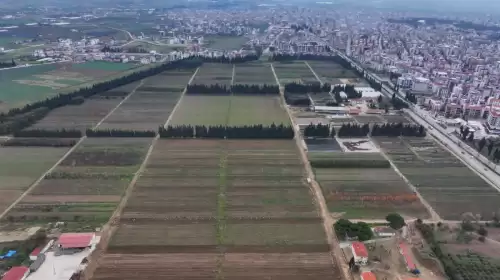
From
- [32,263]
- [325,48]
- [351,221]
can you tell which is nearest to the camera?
[32,263]

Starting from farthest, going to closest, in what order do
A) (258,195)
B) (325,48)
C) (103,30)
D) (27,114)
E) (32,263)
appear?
(103,30), (325,48), (27,114), (258,195), (32,263)

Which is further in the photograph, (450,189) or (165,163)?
(165,163)

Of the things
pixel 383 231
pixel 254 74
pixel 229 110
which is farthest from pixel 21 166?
pixel 254 74

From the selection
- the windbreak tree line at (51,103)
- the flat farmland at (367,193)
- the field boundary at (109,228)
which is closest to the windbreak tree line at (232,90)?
the windbreak tree line at (51,103)

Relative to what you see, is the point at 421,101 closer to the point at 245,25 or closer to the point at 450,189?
the point at 450,189

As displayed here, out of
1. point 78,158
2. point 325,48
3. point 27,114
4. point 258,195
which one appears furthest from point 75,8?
point 258,195

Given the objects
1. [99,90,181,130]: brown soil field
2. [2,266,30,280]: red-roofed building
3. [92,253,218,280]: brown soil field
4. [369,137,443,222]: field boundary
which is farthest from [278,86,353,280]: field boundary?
[99,90,181,130]: brown soil field

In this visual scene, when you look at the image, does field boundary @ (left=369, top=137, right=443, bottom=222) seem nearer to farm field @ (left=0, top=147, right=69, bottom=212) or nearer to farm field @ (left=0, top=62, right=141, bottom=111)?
farm field @ (left=0, top=147, right=69, bottom=212)
